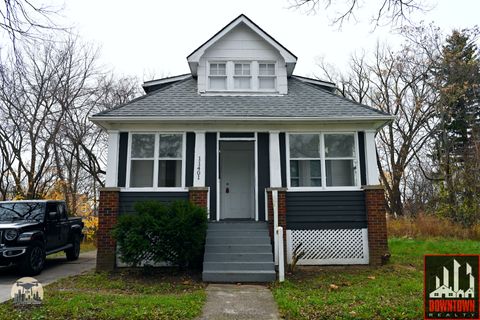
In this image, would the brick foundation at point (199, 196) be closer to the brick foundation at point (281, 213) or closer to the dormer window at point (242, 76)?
the brick foundation at point (281, 213)

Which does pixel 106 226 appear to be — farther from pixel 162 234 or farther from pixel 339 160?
pixel 339 160

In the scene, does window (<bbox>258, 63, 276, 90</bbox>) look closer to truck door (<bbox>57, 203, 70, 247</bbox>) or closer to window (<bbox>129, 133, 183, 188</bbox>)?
window (<bbox>129, 133, 183, 188</bbox>)

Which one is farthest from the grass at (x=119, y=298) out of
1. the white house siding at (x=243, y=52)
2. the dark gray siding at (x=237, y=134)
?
the white house siding at (x=243, y=52)

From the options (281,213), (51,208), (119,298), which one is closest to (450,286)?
(281,213)

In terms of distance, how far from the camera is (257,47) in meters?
11.0

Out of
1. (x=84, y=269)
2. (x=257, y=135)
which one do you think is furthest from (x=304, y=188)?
(x=84, y=269)

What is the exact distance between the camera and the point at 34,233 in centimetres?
812

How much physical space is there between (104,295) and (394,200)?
22.3 metres

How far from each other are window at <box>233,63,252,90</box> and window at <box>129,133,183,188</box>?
9.28 feet

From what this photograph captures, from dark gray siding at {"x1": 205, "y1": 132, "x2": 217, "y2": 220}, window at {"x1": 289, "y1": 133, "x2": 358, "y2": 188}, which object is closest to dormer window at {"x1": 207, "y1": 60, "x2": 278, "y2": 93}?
dark gray siding at {"x1": 205, "y1": 132, "x2": 217, "y2": 220}

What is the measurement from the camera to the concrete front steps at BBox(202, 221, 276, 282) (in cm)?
731

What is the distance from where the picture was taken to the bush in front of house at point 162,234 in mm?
7434

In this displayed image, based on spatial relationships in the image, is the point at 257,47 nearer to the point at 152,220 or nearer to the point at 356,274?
the point at 152,220

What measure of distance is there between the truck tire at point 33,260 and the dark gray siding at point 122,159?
2448 millimetres
